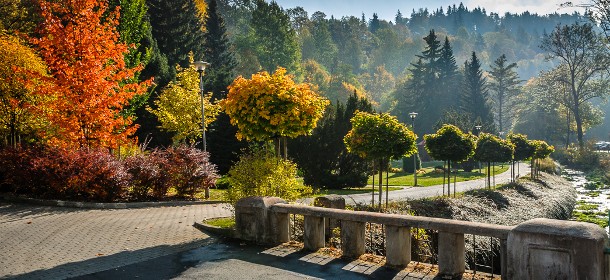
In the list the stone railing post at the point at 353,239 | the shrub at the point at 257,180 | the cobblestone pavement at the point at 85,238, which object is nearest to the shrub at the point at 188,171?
the cobblestone pavement at the point at 85,238

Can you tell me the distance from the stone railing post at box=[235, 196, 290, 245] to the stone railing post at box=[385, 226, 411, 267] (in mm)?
2411

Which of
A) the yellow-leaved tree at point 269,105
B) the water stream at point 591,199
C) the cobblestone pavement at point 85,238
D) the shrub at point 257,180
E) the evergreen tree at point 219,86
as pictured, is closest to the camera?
the cobblestone pavement at point 85,238

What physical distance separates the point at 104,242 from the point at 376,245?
5785mm

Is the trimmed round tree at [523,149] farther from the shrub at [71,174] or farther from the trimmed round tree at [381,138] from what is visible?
the shrub at [71,174]

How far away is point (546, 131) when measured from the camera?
234 feet

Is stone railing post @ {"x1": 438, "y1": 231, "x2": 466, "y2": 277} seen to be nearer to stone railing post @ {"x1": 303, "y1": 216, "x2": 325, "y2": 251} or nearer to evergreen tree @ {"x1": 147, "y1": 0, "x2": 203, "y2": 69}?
stone railing post @ {"x1": 303, "y1": 216, "x2": 325, "y2": 251}

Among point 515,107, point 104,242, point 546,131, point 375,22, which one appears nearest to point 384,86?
point 515,107

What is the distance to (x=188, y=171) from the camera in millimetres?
18078

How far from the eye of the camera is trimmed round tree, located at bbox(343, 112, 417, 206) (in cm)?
1695

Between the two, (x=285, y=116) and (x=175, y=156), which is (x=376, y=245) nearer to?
(x=285, y=116)

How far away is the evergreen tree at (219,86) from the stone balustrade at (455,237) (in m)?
6.14

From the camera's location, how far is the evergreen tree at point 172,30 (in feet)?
136

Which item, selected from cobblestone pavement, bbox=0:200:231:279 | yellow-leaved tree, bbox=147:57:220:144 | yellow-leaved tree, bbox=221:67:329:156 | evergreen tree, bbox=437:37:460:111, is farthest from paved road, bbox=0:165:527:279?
evergreen tree, bbox=437:37:460:111

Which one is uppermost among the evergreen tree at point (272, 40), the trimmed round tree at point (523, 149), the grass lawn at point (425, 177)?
the evergreen tree at point (272, 40)
